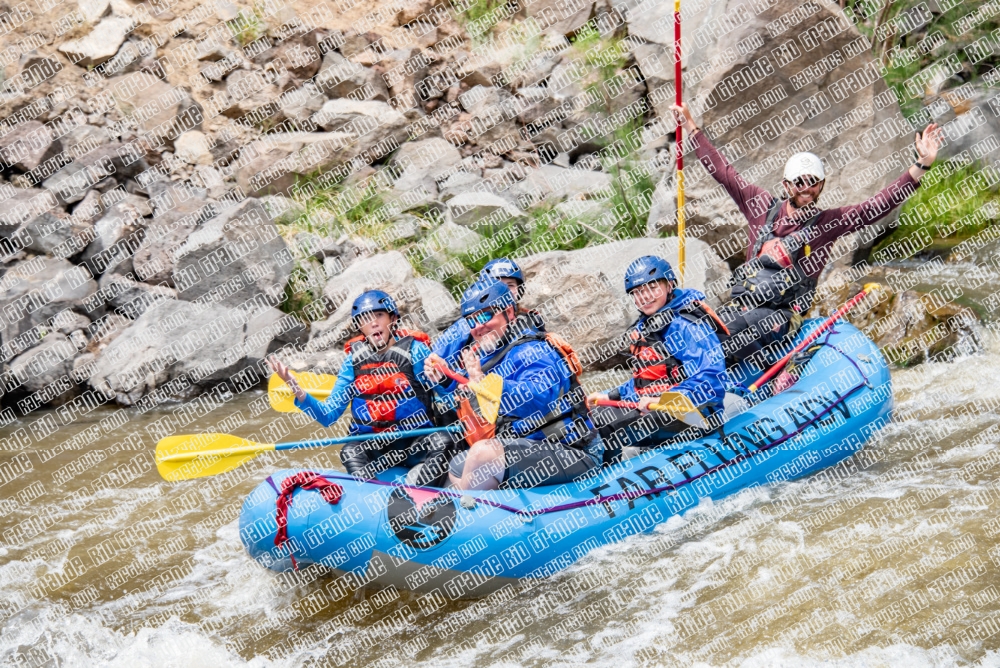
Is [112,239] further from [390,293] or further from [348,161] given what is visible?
[390,293]

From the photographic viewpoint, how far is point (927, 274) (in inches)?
320

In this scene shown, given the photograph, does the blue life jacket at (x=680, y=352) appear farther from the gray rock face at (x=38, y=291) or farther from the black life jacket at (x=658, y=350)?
the gray rock face at (x=38, y=291)

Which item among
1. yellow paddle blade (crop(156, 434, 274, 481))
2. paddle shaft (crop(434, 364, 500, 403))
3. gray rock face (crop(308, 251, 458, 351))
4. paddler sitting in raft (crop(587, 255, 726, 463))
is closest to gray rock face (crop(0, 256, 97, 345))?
gray rock face (crop(308, 251, 458, 351))

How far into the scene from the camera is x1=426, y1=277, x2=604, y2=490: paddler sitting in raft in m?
4.27

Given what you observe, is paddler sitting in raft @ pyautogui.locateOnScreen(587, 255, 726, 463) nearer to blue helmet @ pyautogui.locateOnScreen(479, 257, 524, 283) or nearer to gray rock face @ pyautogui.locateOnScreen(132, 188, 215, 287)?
blue helmet @ pyautogui.locateOnScreen(479, 257, 524, 283)

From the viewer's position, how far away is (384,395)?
459cm

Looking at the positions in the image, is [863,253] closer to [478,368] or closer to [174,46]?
[478,368]

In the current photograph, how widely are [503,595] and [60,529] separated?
281cm

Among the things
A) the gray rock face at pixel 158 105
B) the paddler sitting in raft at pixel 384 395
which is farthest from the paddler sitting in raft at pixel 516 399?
the gray rock face at pixel 158 105

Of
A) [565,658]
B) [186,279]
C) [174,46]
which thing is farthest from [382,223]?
[565,658]

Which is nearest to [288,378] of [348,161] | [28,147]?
[348,161]

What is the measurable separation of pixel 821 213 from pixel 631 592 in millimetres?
2449

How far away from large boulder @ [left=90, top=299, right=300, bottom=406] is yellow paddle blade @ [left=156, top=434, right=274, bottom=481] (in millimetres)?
3035

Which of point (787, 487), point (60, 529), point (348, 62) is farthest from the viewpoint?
point (348, 62)
